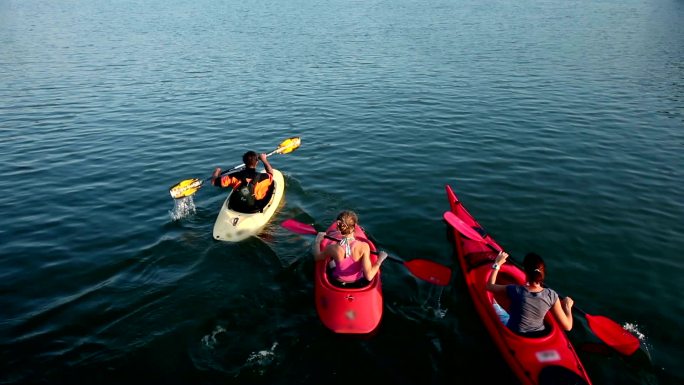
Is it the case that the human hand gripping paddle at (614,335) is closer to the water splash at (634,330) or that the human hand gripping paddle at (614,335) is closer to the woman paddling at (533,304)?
the water splash at (634,330)

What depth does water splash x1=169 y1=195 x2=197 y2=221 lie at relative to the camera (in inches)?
415

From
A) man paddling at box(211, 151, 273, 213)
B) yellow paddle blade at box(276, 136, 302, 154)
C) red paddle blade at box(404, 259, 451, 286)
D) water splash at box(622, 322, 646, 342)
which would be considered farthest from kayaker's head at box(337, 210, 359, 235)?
yellow paddle blade at box(276, 136, 302, 154)

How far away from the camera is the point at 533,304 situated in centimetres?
549

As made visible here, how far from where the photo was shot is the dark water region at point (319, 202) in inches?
245

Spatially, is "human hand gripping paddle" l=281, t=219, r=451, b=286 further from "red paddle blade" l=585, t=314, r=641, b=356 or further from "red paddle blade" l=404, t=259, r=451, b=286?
"red paddle blade" l=585, t=314, r=641, b=356

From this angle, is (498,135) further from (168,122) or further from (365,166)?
(168,122)

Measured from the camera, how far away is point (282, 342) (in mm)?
6340

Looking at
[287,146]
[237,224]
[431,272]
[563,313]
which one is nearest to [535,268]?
[563,313]

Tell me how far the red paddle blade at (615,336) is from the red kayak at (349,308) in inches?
123

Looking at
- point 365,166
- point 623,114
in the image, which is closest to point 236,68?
point 365,166

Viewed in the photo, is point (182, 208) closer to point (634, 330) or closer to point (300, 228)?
point (300, 228)

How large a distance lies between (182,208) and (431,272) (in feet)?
21.9

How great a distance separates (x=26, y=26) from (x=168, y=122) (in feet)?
130

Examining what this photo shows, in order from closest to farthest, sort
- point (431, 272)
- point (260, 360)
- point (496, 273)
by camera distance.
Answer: point (260, 360)
point (496, 273)
point (431, 272)
